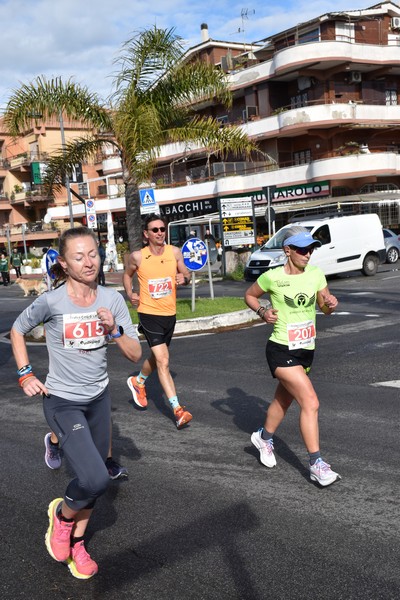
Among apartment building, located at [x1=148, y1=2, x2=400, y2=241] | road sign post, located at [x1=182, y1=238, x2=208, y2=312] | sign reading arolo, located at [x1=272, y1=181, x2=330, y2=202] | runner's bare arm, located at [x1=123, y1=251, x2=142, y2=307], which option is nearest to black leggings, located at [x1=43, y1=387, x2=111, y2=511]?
runner's bare arm, located at [x1=123, y1=251, x2=142, y2=307]

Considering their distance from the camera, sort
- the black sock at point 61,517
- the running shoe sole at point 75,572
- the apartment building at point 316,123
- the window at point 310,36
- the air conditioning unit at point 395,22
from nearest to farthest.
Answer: the running shoe sole at point 75,572, the black sock at point 61,517, the apartment building at point 316,123, the window at point 310,36, the air conditioning unit at point 395,22

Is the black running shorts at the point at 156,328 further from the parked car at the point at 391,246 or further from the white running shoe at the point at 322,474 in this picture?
the parked car at the point at 391,246

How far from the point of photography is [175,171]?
1832 inches

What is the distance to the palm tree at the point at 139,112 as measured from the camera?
1427 cm

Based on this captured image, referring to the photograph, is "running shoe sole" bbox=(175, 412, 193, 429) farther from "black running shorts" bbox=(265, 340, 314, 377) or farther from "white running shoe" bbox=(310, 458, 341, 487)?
"white running shoe" bbox=(310, 458, 341, 487)

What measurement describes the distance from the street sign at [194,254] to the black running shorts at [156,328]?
A: 7084 millimetres

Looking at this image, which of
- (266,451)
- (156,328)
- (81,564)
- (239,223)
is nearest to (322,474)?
(266,451)

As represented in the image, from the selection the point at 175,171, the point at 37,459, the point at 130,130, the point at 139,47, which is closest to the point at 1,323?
the point at 130,130

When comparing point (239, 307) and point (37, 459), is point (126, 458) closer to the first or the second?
point (37, 459)

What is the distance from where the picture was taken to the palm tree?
1427 cm

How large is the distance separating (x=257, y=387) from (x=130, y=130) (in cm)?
815

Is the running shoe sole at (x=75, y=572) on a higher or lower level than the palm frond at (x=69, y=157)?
lower

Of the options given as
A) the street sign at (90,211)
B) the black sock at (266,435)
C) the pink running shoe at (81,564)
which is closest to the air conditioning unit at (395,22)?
the street sign at (90,211)

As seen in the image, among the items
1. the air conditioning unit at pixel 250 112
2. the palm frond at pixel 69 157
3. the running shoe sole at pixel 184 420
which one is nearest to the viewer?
the running shoe sole at pixel 184 420
